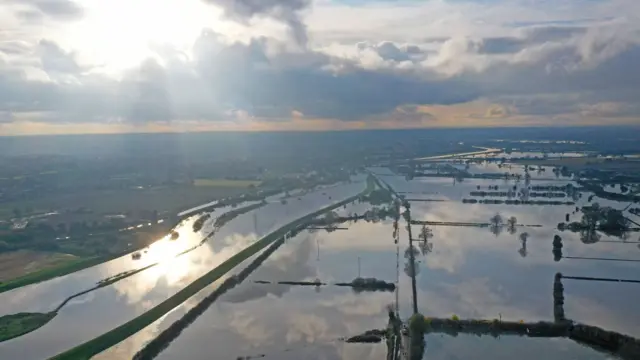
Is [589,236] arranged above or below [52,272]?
below

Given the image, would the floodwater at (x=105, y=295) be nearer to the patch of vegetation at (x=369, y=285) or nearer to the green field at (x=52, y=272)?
the green field at (x=52, y=272)

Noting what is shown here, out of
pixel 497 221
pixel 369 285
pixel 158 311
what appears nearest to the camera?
pixel 158 311

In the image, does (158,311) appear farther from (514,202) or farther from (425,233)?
(514,202)

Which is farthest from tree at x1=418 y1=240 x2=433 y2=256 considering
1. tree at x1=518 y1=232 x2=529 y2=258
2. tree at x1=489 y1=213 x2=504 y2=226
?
tree at x1=489 y1=213 x2=504 y2=226

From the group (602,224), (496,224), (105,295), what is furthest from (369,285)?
(602,224)

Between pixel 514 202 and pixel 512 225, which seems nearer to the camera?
pixel 512 225

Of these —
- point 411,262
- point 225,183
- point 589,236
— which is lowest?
point 589,236
